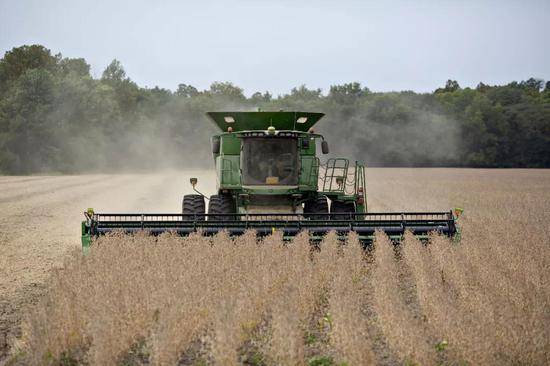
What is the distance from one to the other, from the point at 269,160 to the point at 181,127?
52806 millimetres

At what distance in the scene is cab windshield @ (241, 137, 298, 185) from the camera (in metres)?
12.6

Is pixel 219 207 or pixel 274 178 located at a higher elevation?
pixel 274 178

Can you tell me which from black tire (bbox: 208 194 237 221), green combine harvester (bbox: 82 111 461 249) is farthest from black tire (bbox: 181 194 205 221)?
black tire (bbox: 208 194 237 221)

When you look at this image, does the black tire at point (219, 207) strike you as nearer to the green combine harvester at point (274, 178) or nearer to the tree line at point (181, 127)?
the green combine harvester at point (274, 178)

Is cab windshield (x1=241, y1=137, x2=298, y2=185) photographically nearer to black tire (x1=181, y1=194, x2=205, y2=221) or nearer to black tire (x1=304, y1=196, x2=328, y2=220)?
black tire (x1=304, y1=196, x2=328, y2=220)

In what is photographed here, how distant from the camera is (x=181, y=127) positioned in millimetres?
64688

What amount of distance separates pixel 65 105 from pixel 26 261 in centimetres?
4490

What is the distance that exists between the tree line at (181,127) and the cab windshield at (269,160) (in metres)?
43.1

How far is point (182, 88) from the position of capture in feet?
352

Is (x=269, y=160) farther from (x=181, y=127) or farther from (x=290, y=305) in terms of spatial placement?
(x=181, y=127)

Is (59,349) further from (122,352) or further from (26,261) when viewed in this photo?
(26,261)

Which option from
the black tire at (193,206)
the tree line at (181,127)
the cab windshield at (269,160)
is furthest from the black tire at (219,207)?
the tree line at (181,127)

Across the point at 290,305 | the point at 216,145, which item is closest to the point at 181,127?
the point at 216,145

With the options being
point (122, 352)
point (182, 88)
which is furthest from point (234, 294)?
point (182, 88)
